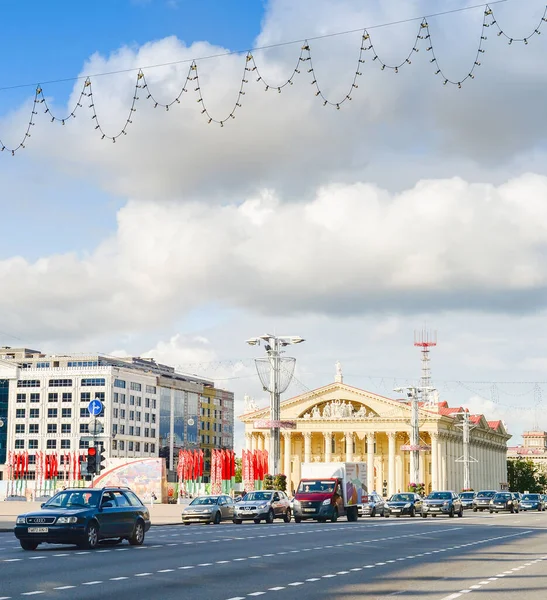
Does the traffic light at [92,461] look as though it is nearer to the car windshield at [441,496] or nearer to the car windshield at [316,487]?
the car windshield at [316,487]

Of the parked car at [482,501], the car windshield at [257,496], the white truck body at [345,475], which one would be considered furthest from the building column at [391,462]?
the car windshield at [257,496]

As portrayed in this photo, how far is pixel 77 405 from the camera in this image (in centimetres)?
14638

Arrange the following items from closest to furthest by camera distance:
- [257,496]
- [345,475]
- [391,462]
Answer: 1. [257,496]
2. [345,475]
3. [391,462]

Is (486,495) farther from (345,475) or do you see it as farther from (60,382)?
(60,382)

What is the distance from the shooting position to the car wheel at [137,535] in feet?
90.2

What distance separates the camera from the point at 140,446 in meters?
151

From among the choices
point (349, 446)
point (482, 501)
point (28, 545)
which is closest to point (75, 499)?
point (28, 545)

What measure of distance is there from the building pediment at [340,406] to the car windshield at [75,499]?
107m

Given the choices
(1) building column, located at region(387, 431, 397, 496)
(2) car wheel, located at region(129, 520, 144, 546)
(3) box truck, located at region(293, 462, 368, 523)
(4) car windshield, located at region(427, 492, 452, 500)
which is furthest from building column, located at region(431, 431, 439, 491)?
(2) car wheel, located at region(129, 520, 144, 546)

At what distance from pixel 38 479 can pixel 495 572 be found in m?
120

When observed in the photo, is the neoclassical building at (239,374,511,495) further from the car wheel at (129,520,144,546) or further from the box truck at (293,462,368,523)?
the car wheel at (129,520,144,546)

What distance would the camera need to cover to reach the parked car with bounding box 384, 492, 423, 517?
62.7 metres

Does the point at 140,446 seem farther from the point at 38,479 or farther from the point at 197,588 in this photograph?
the point at 197,588

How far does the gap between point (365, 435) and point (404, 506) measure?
7480 cm
